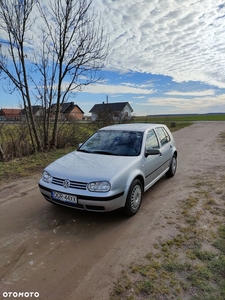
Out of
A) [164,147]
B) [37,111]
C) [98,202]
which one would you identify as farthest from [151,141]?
[37,111]

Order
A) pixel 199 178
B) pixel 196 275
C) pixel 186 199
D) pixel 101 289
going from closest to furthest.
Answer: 1. pixel 101 289
2. pixel 196 275
3. pixel 186 199
4. pixel 199 178

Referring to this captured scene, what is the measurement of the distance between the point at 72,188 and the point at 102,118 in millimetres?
11663

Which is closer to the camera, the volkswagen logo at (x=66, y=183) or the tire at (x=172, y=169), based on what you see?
the volkswagen logo at (x=66, y=183)

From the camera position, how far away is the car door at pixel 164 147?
5086 millimetres

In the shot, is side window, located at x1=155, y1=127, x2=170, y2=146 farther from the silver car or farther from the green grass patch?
the green grass patch

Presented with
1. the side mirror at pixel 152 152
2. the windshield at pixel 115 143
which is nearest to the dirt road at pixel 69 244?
the side mirror at pixel 152 152

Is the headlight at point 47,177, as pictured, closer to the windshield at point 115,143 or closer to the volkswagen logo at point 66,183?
the volkswagen logo at point 66,183

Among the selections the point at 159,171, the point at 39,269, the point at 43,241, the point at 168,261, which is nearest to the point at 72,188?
the point at 43,241

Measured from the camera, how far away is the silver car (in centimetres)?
318

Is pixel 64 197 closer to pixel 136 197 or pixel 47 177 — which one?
pixel 47 177

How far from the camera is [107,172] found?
3316 millimetres

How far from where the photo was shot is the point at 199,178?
230 inches

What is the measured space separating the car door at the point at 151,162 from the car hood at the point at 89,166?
1.47 feet

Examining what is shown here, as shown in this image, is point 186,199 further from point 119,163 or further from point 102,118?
point 102,118
